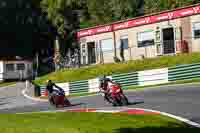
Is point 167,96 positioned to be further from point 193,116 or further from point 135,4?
point 135,4

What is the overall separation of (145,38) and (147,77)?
668 centimetres

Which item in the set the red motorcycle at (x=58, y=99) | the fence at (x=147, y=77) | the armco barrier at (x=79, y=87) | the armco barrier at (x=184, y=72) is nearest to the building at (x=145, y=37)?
the fence at (x=147, y=77)

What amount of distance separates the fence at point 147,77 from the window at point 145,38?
16.1 ft

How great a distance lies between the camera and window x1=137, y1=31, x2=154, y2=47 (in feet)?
132

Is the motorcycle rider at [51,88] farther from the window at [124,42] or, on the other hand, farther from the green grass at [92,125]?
the window at [124,42]

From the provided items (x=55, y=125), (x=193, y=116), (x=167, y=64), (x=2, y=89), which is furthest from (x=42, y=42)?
(x=55, y=125)

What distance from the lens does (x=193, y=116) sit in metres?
18.5

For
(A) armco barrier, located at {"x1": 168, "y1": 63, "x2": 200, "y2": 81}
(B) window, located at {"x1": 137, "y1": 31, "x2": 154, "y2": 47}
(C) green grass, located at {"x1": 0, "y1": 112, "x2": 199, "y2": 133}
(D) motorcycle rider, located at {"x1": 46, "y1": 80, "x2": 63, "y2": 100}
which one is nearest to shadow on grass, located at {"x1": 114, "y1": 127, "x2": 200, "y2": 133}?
(C) green grass, located at {"x1": 0, "y1": 112, "x2": 199, "y2": 133}

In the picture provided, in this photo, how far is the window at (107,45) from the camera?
44259 mm

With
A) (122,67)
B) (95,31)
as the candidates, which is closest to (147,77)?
(122,67)

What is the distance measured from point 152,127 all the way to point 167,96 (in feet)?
38.6

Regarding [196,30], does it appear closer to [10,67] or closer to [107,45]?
[107,45]

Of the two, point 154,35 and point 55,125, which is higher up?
point 154,35

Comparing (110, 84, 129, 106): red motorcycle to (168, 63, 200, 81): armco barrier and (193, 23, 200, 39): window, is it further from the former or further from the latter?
(193, 23, 200, 39): window
